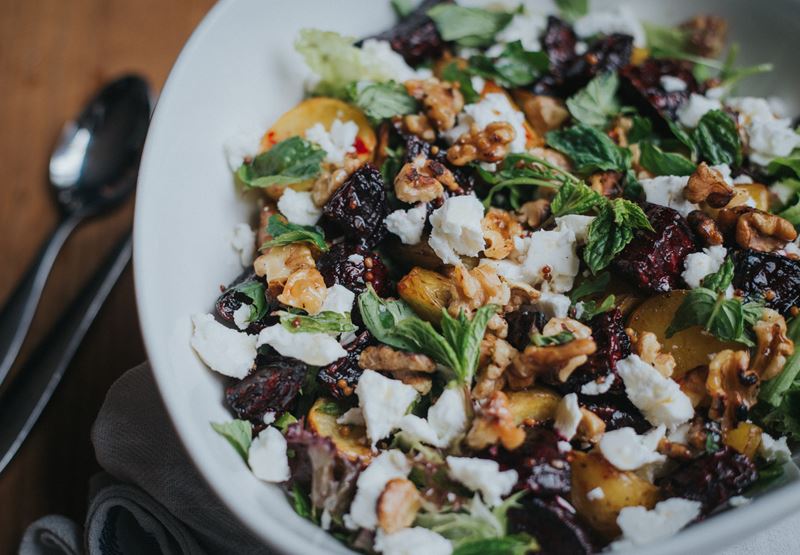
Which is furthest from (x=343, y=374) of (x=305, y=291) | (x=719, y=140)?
(x=719, y=140)

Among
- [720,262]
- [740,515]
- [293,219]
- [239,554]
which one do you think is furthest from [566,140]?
[239,554]

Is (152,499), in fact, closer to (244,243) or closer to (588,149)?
(244,243)

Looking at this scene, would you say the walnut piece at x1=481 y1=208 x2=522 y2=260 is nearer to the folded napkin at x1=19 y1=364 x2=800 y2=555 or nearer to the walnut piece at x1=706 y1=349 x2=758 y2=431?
the walnut piece at x1=706 y1=349 x2=758 y2=431

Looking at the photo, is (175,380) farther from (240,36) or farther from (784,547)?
(784,547)

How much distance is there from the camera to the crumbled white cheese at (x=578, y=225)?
79.2 inches

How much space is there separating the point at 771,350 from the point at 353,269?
3.28 ft

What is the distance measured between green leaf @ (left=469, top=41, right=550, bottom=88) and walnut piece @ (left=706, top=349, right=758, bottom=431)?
1.06 meters

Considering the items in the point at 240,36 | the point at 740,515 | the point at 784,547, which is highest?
the point at 240,36

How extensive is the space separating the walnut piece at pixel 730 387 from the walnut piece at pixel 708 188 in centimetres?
41

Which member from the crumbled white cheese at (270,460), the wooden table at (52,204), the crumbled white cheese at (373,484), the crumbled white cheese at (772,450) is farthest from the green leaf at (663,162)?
the wooden table at (52,204)

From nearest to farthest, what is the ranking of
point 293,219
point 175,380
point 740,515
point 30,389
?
point 740,515, point 175,380, point 293,219, point 30,389

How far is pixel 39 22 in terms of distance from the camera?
334cm

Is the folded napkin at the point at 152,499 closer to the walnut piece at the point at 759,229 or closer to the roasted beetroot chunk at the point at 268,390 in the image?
the roasted beetroot chunk at the point at 268,390

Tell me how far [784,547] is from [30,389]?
7.71 feet
